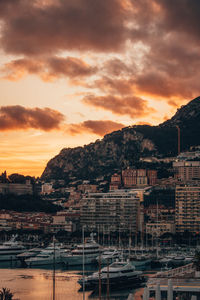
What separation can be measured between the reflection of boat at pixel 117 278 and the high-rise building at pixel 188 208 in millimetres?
87395

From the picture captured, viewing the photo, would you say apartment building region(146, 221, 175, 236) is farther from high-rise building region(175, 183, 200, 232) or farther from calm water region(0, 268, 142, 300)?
calm water region(0, 268, 142, 300)

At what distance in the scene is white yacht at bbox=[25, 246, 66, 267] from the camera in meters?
113

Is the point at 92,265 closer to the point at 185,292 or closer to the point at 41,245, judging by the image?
the point at 41,245

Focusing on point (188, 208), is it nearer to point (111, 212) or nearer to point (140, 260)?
point (111, 212)

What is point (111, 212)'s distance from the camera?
7082 inches

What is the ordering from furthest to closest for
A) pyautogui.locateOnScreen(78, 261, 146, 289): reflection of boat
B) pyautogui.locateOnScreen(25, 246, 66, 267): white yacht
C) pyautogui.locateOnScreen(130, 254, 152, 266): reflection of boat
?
pyautogui.locateOnScreen(25, 246, 66, 267): white yacht, pyautogui.locateOnScreen(130, 254, 152, 266): reflection of boat, pyautogui.locateOnScreen(78, 261, 146, 289): reflection of boat

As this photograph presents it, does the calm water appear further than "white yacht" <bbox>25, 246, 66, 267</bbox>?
No

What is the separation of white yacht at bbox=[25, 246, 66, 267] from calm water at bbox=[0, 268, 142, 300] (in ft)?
38.7

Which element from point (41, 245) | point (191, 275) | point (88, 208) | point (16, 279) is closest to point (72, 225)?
point (88, 208)

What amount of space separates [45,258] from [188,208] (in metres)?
62.6

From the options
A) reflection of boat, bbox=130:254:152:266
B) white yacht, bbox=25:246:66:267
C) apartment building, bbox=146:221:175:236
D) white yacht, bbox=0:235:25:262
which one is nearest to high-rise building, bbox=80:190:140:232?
apartment building, bbox=146:221:175:236

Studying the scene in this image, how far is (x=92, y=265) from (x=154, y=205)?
79014 millimetres

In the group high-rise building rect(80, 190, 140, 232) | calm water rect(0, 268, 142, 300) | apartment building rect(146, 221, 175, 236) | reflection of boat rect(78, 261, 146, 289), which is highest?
high-rise building rect(80, 190, 140, 232)

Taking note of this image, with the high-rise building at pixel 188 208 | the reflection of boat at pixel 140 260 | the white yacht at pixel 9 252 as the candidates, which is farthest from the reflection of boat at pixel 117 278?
the high-rise building at pixel 188 208
